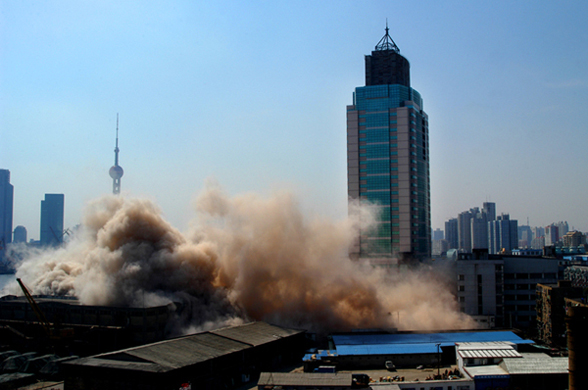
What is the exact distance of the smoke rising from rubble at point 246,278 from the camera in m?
61.7

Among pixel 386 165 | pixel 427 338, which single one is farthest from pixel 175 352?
pixel 386 165

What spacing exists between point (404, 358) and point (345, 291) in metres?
17.6

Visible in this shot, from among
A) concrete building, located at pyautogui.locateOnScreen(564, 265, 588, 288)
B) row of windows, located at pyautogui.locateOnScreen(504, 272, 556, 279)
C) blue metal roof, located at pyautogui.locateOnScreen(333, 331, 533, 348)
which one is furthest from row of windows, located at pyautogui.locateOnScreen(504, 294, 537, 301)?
concrete building, located at pyautogui.locateOnScreen(564, 265, 588, 288)

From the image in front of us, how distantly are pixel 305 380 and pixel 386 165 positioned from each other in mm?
67489

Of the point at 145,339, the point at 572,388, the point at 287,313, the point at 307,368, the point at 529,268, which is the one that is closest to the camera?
the point at 572,388

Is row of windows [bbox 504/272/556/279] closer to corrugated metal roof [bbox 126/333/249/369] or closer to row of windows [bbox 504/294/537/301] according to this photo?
row of windows [bbox 504/294/537/301]

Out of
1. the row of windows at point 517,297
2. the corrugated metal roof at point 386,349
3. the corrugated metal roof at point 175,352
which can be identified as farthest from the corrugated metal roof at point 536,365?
the row of windows at point 517,297

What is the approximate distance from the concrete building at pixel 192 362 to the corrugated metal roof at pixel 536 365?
20.0 m

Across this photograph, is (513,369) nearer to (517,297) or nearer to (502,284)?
(502,284)

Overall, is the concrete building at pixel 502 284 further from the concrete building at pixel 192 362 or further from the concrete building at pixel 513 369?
the concrete building at pixel 192 362

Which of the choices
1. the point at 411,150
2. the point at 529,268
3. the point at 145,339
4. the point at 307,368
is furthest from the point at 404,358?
the point at 411,150

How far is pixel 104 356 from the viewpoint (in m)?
40.2

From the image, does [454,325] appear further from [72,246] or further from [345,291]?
[72,246]

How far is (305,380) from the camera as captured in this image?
3859 centimetres
